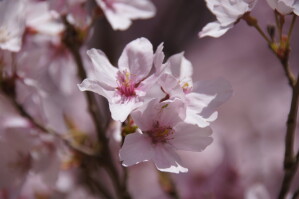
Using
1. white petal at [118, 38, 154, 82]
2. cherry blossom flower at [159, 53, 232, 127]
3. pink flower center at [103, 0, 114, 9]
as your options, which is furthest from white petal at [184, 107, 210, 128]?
pink flower center at [103, 0, 114, 9]

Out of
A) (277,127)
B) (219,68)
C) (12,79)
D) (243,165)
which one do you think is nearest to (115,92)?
(12,79)

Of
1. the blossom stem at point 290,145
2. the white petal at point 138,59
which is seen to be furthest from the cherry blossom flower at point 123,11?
the blossom stem at point 290,145

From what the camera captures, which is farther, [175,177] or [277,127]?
[277,127]

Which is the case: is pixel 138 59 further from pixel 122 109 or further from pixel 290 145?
pixel 290 145

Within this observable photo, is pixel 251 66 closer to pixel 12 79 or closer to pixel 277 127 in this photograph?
pixel 277 127

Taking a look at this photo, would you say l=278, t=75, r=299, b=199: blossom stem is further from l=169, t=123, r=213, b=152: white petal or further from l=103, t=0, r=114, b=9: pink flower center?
l=103, t=0, r=114, b=9: pink flower center

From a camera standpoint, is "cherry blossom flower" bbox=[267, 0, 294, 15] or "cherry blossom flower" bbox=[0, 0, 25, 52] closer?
"cherry blossom flower" bbox=[267, 0, 294, 15]

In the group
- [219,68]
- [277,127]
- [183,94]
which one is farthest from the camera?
[219,68]
